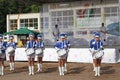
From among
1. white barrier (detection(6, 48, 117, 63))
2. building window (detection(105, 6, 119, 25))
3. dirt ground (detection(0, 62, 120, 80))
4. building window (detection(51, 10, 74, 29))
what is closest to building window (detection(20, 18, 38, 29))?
building window (detection(51, 10, 74, 29))

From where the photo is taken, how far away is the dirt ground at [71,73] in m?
15.8

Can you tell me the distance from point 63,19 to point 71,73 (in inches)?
509

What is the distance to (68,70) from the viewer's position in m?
18.6

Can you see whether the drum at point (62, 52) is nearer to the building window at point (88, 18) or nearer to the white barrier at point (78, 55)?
the white barrier at point (78, 55)

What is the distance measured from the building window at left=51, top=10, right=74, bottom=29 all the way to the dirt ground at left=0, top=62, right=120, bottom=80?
886 cm

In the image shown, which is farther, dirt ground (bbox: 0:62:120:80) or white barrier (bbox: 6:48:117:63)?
white barrier (bbox: 6:48:117:63)

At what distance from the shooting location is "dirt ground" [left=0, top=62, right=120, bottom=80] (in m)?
15.8

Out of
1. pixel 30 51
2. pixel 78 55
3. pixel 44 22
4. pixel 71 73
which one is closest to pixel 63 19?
pixel 44 22

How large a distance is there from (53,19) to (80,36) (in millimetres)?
3012

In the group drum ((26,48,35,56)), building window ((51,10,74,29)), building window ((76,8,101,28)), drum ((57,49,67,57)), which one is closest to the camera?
drum ((57,49,67,57))

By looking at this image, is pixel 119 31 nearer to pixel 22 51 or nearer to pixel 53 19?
pixel 53 19

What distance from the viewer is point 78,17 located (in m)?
29.1

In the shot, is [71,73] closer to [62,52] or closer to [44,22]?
[62,52]

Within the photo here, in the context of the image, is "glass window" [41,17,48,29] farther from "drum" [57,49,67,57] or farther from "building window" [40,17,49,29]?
"drum" [57,49,67,57]
